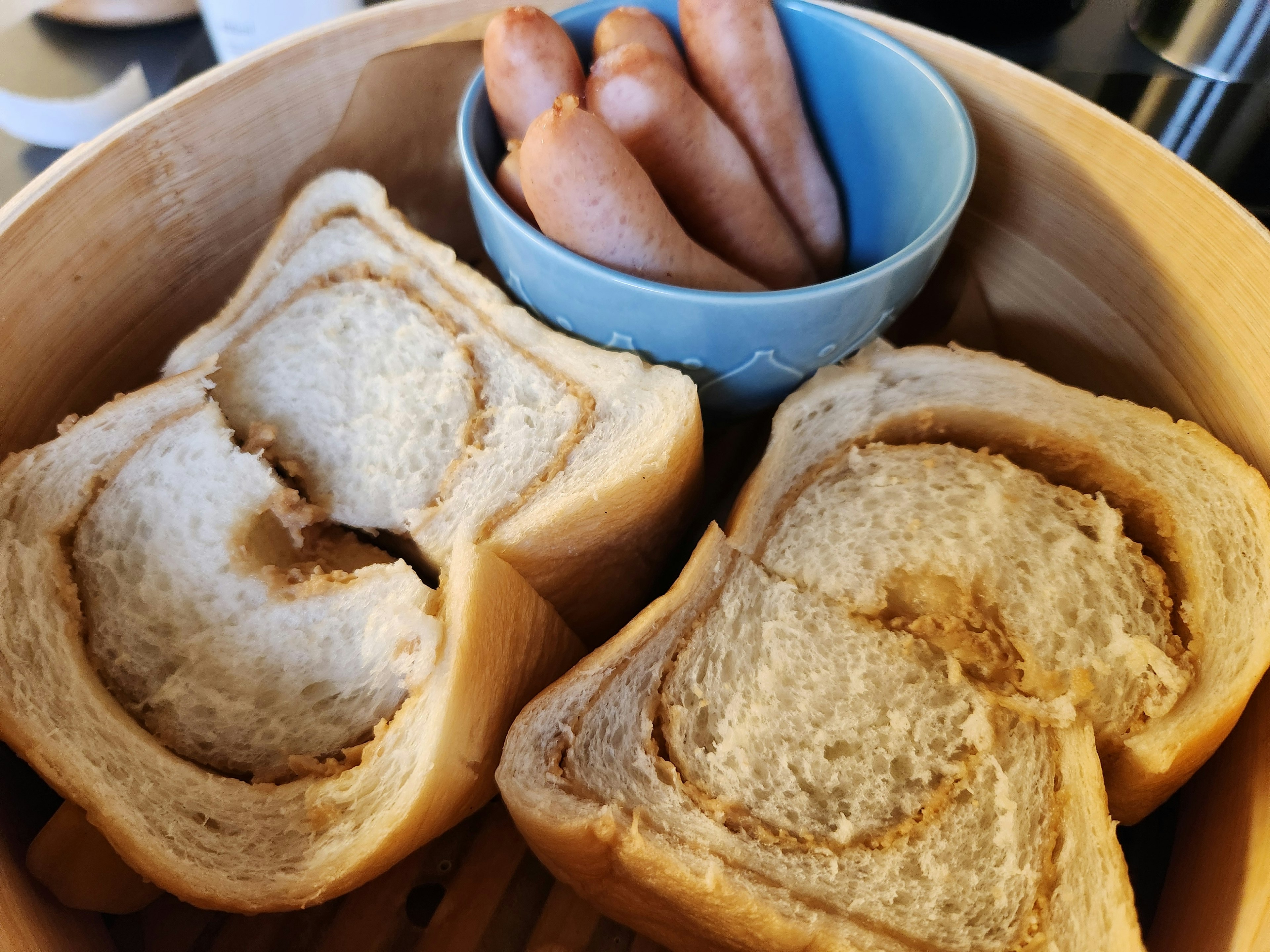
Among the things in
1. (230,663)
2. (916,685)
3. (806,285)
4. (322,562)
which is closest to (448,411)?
(322,562)

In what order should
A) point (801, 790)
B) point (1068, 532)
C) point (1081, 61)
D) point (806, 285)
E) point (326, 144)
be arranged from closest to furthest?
1. point (801, 790)
2. point (1068, 532)
3. point (806, 285)
4. point (326, 144)
5. point (1081, 61)

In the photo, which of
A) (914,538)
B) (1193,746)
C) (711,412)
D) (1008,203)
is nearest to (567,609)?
(711,412)

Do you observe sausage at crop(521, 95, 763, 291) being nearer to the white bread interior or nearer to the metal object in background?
the white bread interior

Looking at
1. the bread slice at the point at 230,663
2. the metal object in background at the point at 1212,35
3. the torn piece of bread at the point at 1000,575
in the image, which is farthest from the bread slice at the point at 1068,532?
the metal object in background at the point at 1212,35

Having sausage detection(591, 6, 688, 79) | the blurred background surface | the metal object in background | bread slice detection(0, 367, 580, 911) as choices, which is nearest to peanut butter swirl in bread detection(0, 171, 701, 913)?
bread slice detection(0, 367, 580, 911)

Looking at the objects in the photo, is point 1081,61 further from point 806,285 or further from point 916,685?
point 916,685

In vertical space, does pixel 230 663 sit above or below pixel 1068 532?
below
